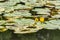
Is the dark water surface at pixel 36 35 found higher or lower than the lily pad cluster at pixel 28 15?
lower

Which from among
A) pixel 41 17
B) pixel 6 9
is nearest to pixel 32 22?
pixel 41 17

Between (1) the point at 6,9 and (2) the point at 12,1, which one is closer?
(1) the point at 6,9

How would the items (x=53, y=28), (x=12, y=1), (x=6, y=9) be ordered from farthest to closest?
(x=12, y=1), (x=6, y=9), (x=53, y=28)

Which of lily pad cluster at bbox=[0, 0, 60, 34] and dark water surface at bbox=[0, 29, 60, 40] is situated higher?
lily pad cluster at bbox=[0, 0, 60, 34]

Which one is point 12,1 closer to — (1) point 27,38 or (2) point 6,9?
(2) point 6,9

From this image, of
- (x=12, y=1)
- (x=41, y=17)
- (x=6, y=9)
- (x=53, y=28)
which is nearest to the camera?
(x=53, y=28)

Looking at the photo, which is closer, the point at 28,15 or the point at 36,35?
the point at 36,35

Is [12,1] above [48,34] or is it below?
above

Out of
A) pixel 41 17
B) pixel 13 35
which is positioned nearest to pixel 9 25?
pixel 13 35
